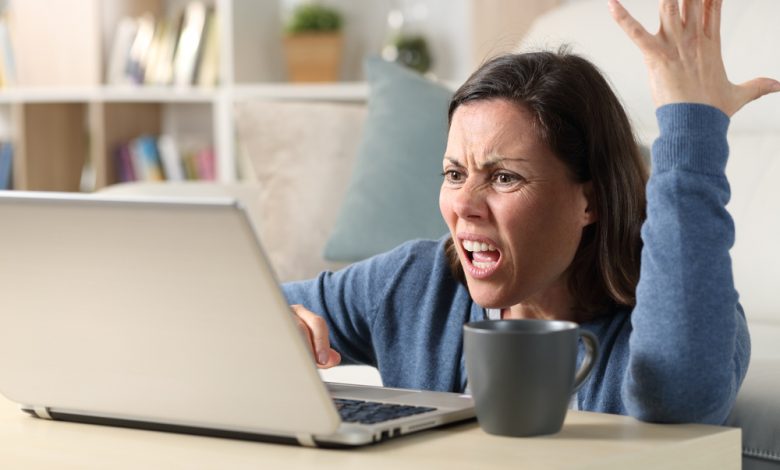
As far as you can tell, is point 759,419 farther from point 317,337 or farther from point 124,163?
point 124,163

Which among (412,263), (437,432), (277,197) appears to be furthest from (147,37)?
(437,432)

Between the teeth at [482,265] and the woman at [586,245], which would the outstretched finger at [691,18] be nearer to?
the woman at [586,245]

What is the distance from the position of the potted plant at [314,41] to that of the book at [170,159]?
0.56 metres

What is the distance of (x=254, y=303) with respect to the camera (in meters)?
0.84

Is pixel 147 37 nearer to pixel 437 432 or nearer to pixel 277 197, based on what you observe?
pixel 277 197

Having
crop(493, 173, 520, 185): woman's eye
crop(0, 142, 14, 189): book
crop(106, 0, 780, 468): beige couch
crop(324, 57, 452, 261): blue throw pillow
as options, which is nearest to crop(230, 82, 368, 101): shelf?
crop(106, 0, 780, 468): beige couch

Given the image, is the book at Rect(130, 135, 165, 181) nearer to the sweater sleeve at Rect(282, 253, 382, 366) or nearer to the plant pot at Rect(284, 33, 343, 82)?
the plant pot at Rect(284, 33, 343, 82)

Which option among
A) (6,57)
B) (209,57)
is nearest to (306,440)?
(209,57)

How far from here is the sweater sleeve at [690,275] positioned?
3.27 ft

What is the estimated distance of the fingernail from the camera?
1216 mm

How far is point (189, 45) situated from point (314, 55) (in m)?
0.48

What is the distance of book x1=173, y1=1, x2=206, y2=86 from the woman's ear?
2.63 m

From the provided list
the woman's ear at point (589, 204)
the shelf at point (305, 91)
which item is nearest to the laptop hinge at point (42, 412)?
the woman's ear at point (589, 204)

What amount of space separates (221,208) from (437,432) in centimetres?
27
